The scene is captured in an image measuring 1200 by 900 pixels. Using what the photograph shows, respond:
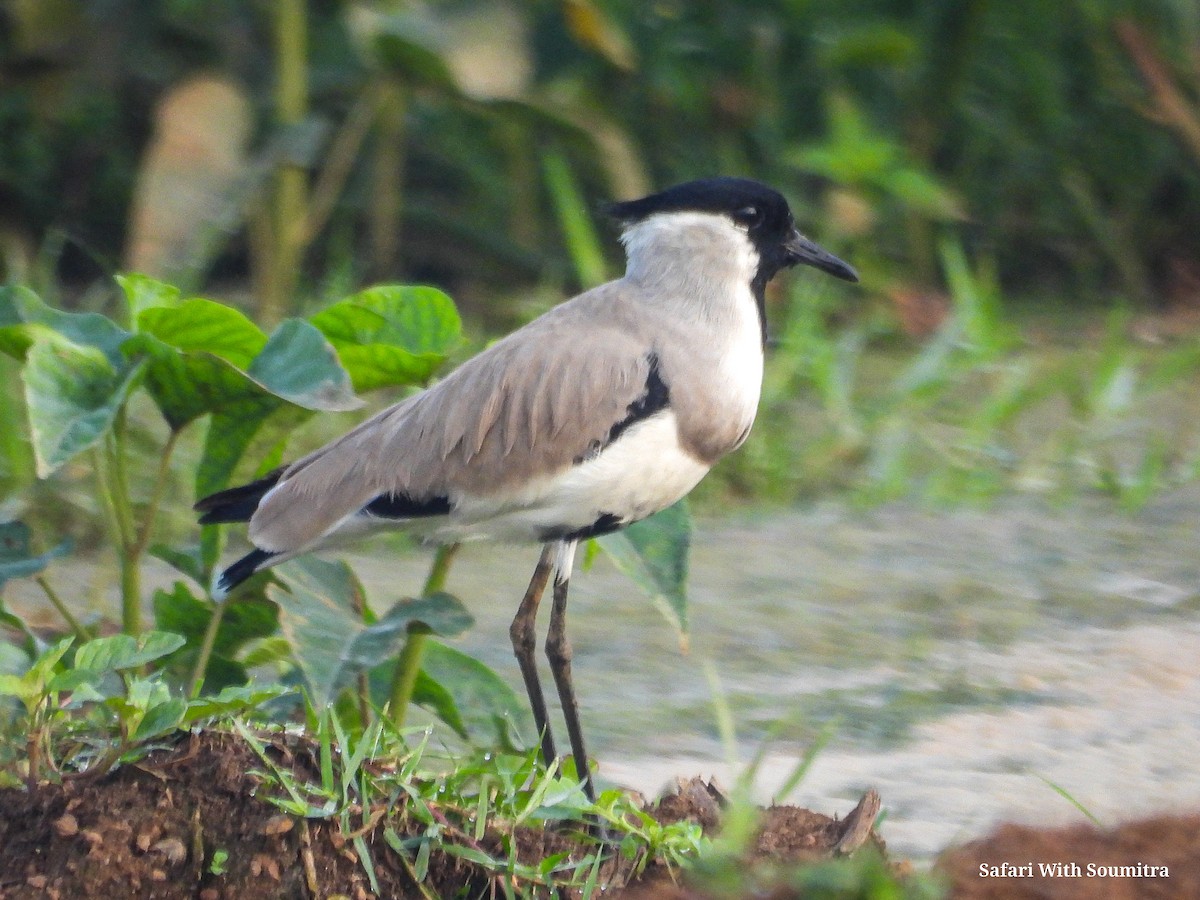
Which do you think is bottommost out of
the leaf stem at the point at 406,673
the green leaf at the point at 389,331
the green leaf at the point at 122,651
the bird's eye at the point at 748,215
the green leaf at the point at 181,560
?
the leaf stem at the point at 406,673

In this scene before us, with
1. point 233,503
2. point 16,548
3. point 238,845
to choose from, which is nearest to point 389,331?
point 233,503

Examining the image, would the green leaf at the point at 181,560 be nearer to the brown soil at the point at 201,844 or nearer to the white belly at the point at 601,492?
the white belly at the point at 601,492

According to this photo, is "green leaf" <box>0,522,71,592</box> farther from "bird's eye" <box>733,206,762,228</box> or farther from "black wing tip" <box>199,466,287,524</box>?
"bird's eye" <box>733,206,762,228</box>

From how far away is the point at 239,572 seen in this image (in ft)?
9.08

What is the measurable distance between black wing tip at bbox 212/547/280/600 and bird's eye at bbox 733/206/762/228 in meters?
1.05

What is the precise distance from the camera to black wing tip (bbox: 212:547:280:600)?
9.03 ft

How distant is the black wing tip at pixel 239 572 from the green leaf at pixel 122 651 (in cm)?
43

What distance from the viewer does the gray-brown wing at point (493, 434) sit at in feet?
9.29

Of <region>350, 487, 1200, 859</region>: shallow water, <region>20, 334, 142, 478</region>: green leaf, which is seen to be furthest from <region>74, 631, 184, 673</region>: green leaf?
<region>350, 487, 1200, 859</region>: shallow water

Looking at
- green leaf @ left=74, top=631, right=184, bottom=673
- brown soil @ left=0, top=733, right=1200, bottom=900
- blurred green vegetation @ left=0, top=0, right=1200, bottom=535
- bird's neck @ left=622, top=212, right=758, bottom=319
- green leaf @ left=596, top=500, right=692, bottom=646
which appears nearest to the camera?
brown soil @ left=0, top=733, right=1200, bottom=900

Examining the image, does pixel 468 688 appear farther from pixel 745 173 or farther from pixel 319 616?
pixel 745 173

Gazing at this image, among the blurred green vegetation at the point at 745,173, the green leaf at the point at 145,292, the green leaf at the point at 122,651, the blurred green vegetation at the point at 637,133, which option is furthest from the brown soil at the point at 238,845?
the blurred green vegetation at the point at 637,133

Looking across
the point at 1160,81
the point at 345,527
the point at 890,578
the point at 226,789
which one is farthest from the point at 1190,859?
the point at 1160,81

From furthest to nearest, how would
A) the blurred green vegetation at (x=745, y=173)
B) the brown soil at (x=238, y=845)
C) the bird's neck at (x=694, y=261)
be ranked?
the blurred green vegetation at (x=745, y=173) < the bird's neck at (x=694, y=261) < the brown soil at (x=238, y=845)
